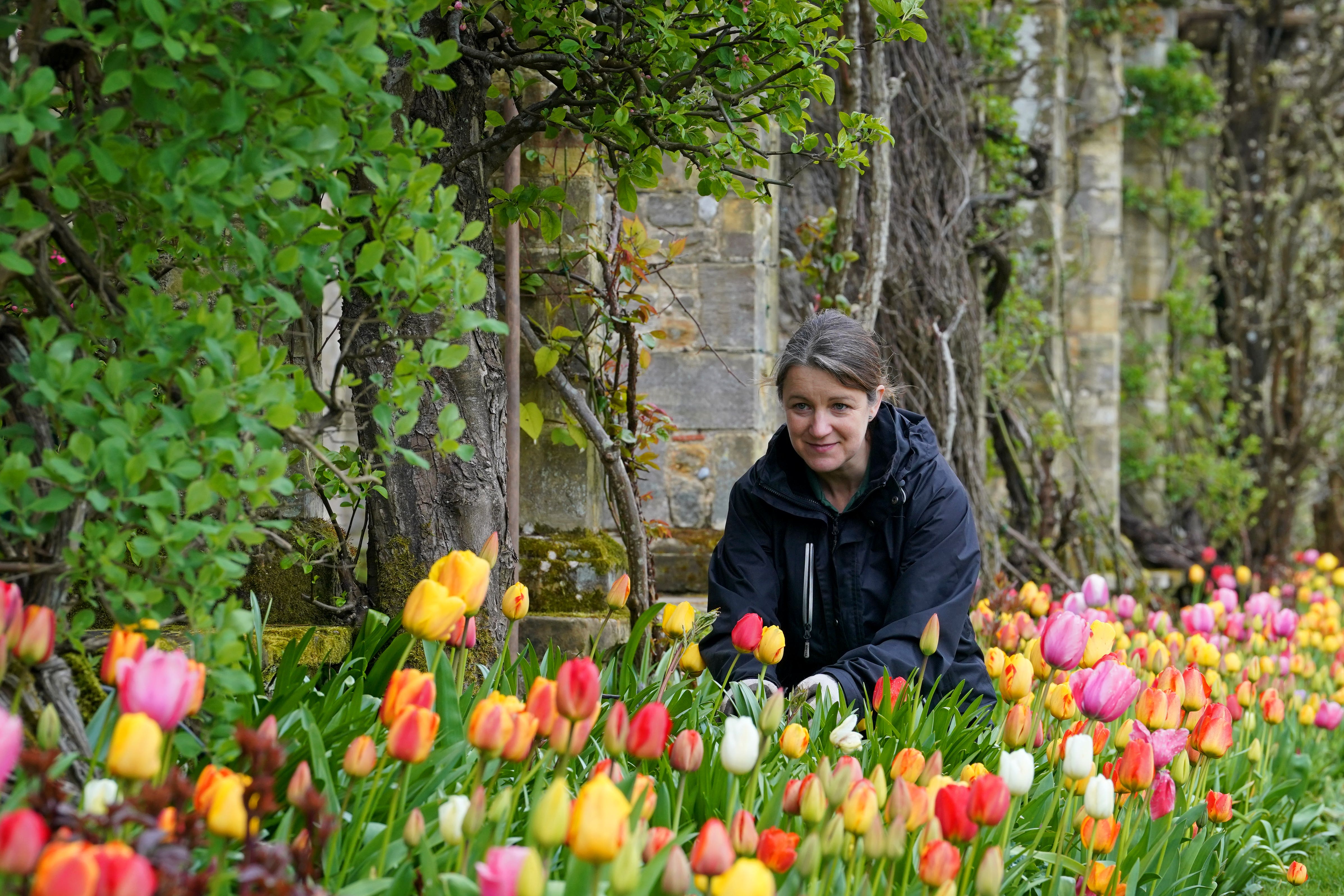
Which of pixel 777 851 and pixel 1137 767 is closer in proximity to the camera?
pixel 777 851

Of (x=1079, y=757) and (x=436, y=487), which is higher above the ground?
(x=436, y=487)

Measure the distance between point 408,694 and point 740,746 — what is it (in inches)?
16.3

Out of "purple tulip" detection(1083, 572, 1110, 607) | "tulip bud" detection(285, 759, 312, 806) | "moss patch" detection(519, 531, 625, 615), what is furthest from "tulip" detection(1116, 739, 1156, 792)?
"moss patch" detection(519, 531, 625, 615)

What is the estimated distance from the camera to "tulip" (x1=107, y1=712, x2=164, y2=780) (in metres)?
1.19

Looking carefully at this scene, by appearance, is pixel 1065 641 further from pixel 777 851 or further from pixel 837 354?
pixel 777 851

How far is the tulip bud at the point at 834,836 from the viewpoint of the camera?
1494mm

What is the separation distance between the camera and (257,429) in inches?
56.7

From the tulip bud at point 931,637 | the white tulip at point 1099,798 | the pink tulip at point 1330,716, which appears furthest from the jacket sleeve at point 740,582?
the pink tulip at point 1330,716

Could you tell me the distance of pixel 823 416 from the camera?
2.69 metres

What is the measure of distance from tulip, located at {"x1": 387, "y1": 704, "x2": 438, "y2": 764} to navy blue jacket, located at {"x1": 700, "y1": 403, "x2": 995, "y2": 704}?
1286 millimetres

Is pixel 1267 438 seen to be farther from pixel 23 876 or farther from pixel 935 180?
pixel 23 876

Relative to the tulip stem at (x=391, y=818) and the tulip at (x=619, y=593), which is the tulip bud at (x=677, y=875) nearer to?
the tulip stem at (x=391, y=818)

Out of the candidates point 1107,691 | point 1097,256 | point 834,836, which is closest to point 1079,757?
point 1107,691

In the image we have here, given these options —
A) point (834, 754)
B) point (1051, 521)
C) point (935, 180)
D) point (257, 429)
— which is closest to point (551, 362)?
point (834, 754)
